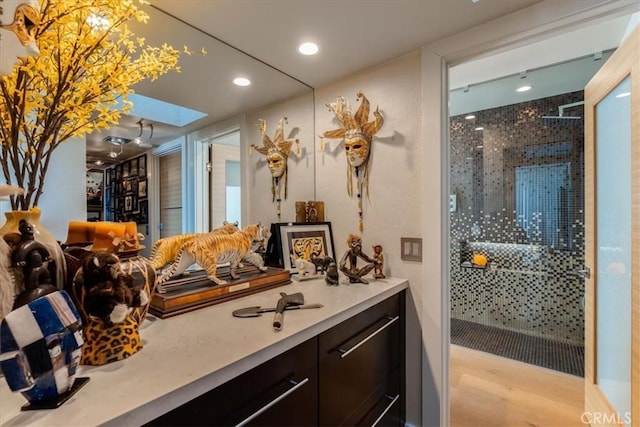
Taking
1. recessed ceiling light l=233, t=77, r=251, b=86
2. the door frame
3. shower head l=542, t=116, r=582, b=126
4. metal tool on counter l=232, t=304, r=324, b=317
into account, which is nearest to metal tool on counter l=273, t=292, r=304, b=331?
metal tool on counter l=232, t=304, r=324, b=317

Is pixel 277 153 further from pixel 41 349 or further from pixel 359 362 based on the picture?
pixel 41 349

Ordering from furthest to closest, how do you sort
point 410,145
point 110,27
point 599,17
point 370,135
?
point 370,135, point 410,145, point 599,17, point 110,27

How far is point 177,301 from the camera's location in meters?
1.01

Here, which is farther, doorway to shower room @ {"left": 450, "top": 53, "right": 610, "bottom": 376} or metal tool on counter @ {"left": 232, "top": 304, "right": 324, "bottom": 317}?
doorway to shower room @ {"left": 450, "top": 53, "right": 610, "bottom": 376}

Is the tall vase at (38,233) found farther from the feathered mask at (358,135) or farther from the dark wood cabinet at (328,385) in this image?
the feathered mask at (358,135)

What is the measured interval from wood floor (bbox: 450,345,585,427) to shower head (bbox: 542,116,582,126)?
2.31 metres

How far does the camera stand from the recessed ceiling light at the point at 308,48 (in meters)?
1.52

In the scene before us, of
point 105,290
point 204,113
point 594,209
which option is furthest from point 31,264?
point 594,209

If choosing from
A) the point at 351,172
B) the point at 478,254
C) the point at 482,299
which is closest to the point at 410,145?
the point at 351,172

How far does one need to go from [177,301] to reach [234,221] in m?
0.69

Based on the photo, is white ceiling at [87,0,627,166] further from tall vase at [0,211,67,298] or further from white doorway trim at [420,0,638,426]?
tall vase at [0,211,67,298]

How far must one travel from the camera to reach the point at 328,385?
1020mm

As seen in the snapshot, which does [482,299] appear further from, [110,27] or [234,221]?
[110,27]

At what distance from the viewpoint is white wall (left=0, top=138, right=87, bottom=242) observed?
3.14 ft
